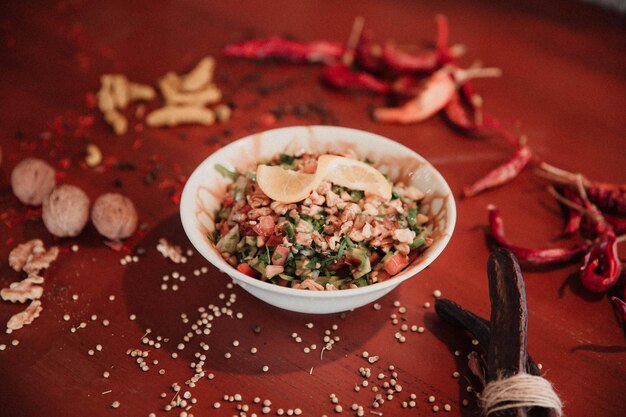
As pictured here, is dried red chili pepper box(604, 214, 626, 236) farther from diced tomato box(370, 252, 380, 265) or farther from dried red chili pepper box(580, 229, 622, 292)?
diced tomato box(370, 252, 380, 265)

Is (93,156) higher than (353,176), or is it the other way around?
(353,176)

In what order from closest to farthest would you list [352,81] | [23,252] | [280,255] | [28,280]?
[280,255]
[28,280]
[23,252]
[352,81]

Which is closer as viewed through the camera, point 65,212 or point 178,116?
point 65,212

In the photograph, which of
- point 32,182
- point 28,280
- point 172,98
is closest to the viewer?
point 28,280

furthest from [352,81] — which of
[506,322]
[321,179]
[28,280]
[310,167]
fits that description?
[28,280]

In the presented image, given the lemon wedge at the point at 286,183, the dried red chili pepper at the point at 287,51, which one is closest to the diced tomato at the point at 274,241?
the lemon wedge at the point at 286,183

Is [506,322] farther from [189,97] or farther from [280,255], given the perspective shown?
[189,97]

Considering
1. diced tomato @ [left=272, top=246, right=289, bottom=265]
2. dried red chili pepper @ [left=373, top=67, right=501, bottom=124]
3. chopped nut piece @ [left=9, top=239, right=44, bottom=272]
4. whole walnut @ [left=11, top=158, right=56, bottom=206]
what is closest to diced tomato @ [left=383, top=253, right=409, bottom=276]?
diced tomato @ [left=272, top=246, right=289, bottom=265]
